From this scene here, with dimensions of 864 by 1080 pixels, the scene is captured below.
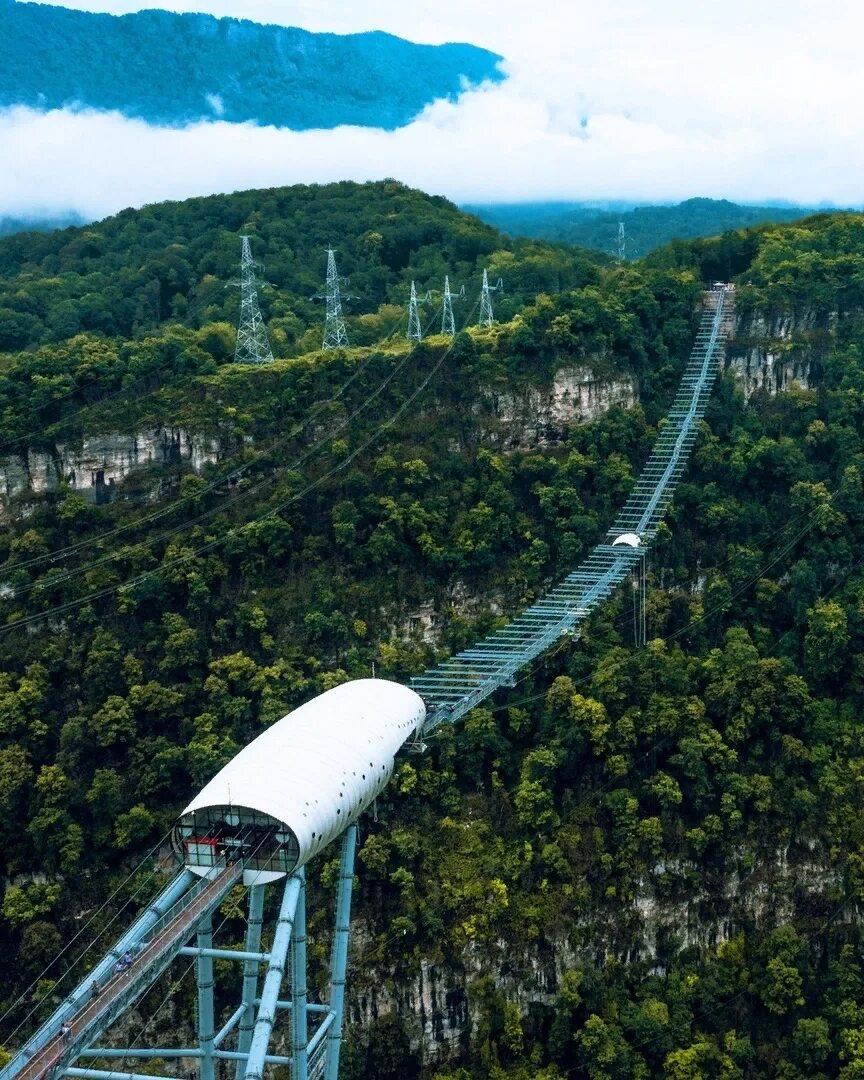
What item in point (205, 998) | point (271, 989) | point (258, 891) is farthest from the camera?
point (205, 998)

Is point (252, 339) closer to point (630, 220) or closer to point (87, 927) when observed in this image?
point (87, 927)

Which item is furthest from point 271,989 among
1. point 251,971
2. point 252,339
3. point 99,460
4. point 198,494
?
point 252,339

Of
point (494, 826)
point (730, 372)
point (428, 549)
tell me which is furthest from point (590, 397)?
point (494, 826)

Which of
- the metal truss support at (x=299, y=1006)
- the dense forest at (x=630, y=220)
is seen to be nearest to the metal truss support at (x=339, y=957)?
the metal truss support at (x=299, y=1006)

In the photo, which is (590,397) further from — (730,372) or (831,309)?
(831,309)

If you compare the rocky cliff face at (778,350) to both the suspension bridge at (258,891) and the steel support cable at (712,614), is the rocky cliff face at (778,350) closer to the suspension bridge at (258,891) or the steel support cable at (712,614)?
the steel support cable at (712,614)

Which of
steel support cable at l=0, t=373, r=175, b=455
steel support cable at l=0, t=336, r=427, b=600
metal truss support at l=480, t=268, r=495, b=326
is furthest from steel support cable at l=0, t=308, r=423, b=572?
metal truss support at l=480, t=268, r=495, b=326
